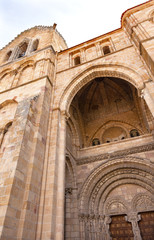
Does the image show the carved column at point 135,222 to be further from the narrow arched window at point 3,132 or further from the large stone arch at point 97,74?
the narrow arched window at point 3,132

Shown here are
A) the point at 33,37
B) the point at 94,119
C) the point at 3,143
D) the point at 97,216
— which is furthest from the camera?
the point at 33,37

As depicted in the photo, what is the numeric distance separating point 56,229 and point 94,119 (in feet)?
28.7

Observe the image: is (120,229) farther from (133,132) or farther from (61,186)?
(133,132)

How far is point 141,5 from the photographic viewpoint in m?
8.83

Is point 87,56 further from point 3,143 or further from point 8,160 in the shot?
point 8,160

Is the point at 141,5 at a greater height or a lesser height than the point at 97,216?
greater

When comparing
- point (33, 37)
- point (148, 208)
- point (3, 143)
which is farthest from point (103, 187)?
point (33, 37)

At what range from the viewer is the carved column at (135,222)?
675cm

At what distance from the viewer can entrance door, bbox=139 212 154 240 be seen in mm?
6664

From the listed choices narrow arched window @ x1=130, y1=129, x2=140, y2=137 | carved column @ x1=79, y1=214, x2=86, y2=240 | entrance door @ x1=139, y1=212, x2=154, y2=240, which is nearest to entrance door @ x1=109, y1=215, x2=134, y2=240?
entrance door @ x1=139, y1=212, x2=154, y2=240

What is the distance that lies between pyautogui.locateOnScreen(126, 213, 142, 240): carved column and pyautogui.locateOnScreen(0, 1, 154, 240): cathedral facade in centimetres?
4

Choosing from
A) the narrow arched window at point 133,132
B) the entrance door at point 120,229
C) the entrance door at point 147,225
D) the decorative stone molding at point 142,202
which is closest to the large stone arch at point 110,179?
the decorative stone molding at point 142,202

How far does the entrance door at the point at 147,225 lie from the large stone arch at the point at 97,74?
18.6 feet

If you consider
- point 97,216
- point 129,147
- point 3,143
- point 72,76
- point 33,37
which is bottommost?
point 97,216
